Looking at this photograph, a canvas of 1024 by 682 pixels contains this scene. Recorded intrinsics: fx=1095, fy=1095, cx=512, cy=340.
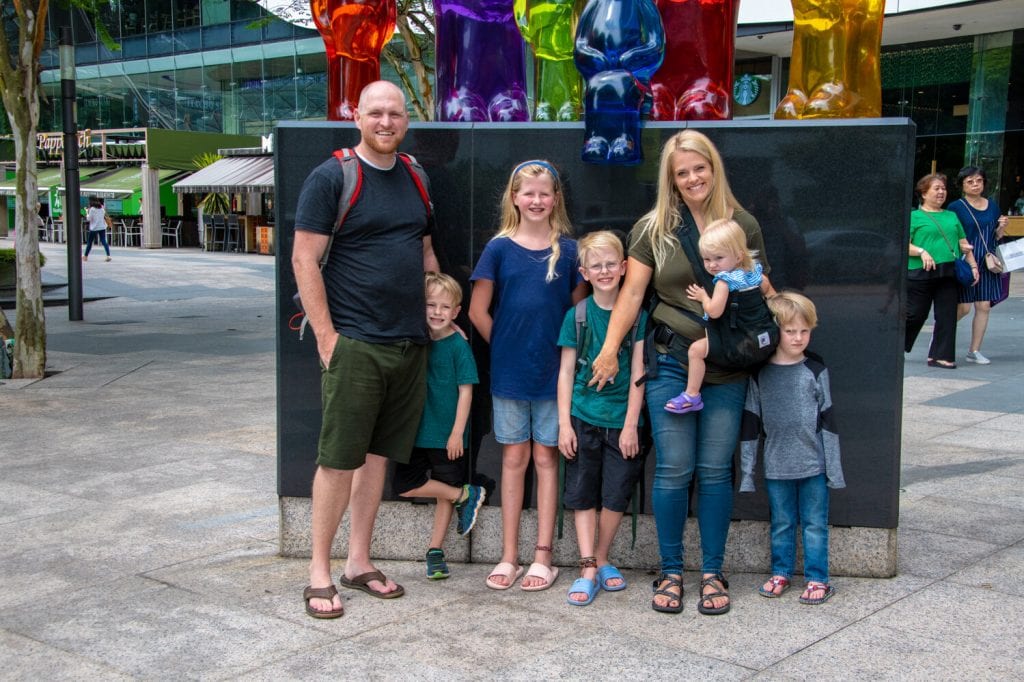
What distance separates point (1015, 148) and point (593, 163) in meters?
21.3

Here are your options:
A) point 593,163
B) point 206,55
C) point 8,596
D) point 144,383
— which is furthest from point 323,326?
point 206,55

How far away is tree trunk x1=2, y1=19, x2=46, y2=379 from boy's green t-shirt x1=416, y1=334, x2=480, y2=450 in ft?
22.1

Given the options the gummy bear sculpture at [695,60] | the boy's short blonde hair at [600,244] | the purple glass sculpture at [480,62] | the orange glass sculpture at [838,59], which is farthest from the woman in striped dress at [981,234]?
the boy's short blonde hair at [600,244]

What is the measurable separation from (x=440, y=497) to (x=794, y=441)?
1.46m

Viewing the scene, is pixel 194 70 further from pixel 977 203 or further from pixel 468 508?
pixel 468 508

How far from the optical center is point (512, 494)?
14.5ft

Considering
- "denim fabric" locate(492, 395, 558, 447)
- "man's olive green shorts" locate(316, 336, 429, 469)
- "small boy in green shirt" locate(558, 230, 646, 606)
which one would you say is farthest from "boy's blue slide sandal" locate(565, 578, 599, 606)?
"man's olive green shorts" locate(316, 336, 429, 469)

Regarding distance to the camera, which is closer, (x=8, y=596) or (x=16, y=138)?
(x=8, y=596)

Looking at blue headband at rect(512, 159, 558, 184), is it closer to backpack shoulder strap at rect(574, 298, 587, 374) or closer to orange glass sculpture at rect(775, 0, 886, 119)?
backpack shoulder strap at rect(574, 298, 587, 374)

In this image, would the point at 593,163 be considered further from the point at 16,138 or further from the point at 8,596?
the point at 16,138

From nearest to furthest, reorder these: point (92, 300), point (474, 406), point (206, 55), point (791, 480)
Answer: point (791, 480)
point (474, 406)
point (92, 300)
point (206, 55)

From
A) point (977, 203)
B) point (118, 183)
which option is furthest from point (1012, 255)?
point (118, 183)

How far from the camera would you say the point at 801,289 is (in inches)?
170

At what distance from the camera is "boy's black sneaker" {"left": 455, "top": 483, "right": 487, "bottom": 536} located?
456 cm
